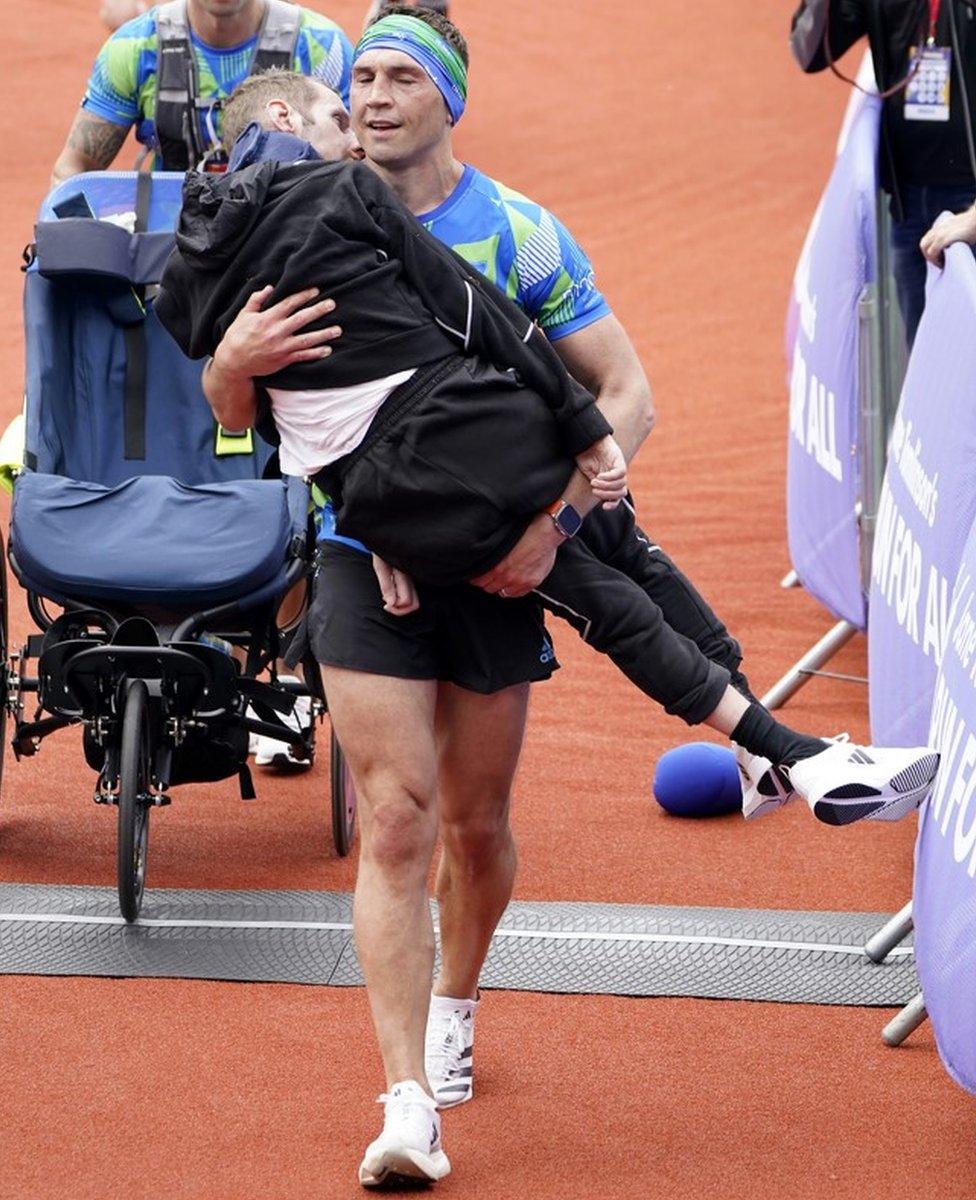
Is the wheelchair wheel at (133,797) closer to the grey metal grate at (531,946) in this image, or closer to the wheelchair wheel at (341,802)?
the grey metal grate at (531,946)

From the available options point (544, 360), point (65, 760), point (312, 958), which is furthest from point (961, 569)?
point (65, 760)

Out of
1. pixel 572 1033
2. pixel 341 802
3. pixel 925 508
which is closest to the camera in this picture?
pixel 572 1033

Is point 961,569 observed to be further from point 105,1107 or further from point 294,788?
point 294,788

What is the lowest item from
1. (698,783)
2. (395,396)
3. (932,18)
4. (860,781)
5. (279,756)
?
(279,756)

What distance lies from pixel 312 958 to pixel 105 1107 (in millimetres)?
971

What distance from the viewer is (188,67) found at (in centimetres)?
713

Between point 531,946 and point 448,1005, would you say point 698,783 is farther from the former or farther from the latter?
point 448,1005

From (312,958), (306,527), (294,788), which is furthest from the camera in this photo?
(294,788)

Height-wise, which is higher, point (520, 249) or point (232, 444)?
point (520, 249)

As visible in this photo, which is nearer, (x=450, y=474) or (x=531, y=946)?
(x=450, y=474)

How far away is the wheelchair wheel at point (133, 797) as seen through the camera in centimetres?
554

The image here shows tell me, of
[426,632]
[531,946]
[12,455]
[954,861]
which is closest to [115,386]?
[12,455]

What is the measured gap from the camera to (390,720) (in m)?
4.14

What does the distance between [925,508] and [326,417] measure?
1917 mm
